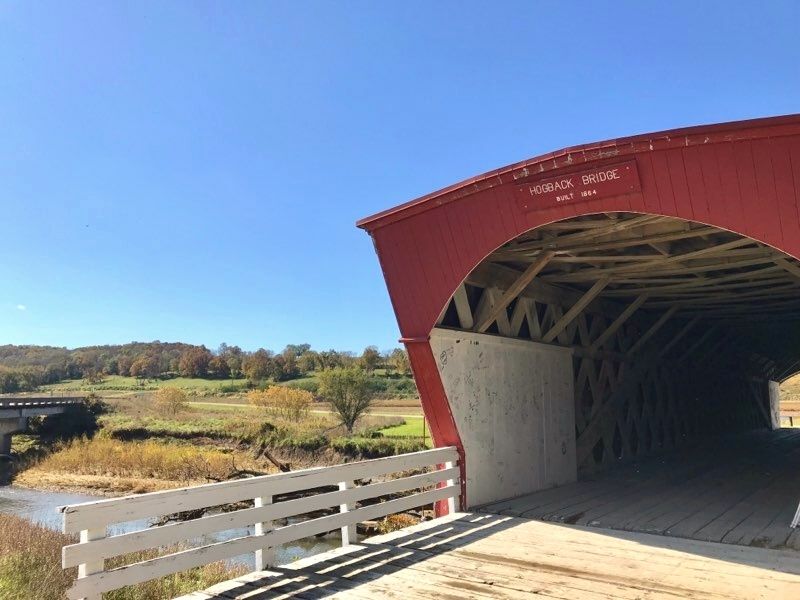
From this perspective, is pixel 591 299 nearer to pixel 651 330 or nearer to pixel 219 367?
Answer: pixel 651 330

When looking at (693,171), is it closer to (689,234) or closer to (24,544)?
(689,234)

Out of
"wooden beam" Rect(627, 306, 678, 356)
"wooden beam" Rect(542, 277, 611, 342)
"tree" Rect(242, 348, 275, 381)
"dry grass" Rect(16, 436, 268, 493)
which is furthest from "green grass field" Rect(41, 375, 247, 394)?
"wooden beam" Rect(542, 277, 611, 342)

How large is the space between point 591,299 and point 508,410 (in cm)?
214

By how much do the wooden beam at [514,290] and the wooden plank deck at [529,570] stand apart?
2676 mm

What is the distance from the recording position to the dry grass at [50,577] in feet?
19.2

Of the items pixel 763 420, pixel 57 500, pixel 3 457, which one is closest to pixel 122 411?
pixel 3 457

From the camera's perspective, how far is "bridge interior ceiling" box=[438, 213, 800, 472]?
739 centimetres

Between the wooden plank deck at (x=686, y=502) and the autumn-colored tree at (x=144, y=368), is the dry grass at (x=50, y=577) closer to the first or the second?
the wooden plank deck at (x=686, y=502)

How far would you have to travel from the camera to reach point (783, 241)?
504 cm

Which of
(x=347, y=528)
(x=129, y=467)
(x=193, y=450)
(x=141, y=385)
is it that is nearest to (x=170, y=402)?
(x=193, y=450)

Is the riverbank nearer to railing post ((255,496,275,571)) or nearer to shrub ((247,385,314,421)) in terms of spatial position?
shrub ((247,385,314,421))

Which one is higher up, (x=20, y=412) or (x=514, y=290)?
(x=514, y=290)

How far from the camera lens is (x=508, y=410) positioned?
820cm

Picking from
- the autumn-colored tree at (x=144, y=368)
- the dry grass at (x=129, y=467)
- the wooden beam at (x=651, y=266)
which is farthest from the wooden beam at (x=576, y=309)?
the autumn-colored tree at (x=144, y=368)
